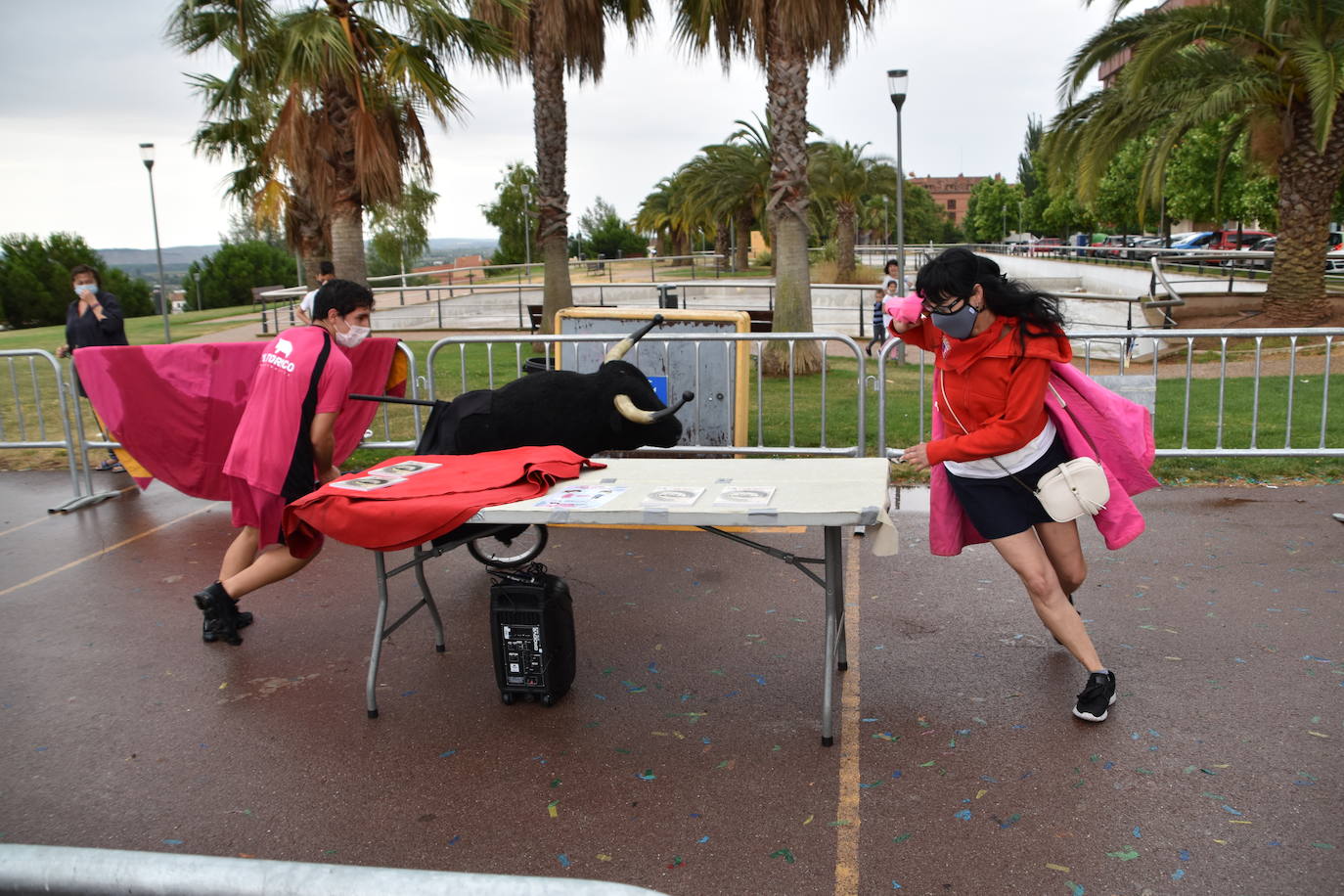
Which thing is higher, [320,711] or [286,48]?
[286,48]

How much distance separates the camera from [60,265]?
3941 cm

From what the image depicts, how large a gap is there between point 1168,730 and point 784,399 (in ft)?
28.0

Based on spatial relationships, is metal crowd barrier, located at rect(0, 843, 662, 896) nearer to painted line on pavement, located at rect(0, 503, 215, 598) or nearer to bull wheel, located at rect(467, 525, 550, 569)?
bull wheel, located at rect(467, 525, 550, 569)

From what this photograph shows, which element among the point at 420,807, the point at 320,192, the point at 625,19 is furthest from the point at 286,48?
the point at 420,807

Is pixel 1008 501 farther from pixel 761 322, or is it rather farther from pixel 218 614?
pixel 761 322

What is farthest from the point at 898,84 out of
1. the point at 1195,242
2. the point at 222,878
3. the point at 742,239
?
the point at 1195,242

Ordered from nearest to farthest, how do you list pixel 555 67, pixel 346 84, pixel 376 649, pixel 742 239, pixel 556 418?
pixel 376 649
pixel 556 418
pixel 346 84
pixel 555 67
pixel 742 239

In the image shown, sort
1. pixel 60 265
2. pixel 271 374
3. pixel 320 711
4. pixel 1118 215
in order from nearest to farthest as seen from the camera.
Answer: pixel 320 711 < pixel 271 374 < pixel 60 265 < pixel 1118 215

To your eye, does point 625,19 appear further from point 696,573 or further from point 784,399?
point 696,573

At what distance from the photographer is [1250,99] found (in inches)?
645

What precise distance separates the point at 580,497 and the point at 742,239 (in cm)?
4265

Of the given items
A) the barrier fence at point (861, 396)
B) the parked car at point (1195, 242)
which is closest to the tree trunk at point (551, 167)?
the barrier fence at point (861, 396)

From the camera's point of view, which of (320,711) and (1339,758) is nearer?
(1339,758)

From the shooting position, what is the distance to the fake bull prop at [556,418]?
16.8ft
